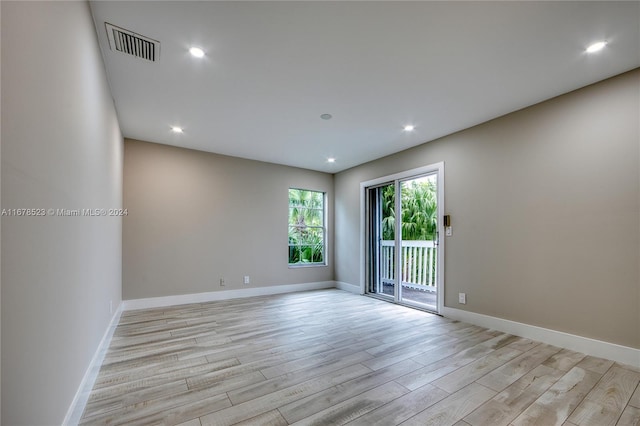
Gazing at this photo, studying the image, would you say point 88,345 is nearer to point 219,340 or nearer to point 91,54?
point 219,340

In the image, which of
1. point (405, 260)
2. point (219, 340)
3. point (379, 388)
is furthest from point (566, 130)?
point (219, 340)

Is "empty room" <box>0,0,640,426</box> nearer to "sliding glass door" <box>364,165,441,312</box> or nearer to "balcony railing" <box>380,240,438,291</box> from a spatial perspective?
"sliding glass door" <box>364,165,441,312</box>

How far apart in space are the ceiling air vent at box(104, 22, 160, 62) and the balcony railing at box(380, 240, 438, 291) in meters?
4.50

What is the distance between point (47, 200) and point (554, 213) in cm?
399

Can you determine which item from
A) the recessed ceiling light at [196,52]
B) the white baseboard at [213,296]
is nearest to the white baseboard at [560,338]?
the white baseboard at [213,296]

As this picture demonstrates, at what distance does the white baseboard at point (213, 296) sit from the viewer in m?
4.18

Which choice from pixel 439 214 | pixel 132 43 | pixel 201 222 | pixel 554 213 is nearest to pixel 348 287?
pixel 439 214

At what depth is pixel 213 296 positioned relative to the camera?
4.71 m

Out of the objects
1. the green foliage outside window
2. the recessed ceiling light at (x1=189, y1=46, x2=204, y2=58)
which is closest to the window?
the green foliage outside window

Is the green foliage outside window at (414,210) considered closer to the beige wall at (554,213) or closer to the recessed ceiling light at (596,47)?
the beige wall at (554,213)

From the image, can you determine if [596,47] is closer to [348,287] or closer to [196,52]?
[196,52]

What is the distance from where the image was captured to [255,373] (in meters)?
2.24

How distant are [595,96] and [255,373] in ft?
13.0

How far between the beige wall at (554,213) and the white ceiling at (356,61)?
292 millimetres
